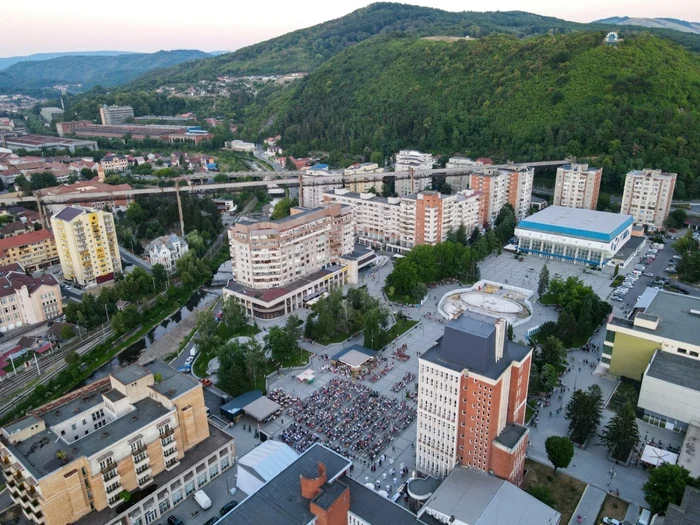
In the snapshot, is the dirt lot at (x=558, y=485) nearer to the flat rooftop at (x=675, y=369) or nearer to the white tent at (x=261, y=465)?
the flat rooftop at (x=675, y=369)

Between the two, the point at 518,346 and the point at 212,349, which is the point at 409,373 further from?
the point at 212,349

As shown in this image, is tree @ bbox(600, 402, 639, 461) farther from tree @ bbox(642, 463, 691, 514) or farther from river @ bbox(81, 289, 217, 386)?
river @ bbox(81, 289, 217, 386)

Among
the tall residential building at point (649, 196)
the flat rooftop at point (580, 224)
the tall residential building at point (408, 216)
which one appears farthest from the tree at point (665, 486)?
the tall residential building at point (649, 196)

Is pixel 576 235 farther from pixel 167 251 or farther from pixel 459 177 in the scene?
pixel 167 251

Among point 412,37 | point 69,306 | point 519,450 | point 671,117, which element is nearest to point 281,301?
point 69,306

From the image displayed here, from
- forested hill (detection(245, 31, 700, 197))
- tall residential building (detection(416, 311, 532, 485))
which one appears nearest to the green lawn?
tall residential building (detection(416, 311, 532, 485))

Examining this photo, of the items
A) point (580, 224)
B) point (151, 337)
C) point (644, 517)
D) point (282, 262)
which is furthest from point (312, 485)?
point (580, 224)
